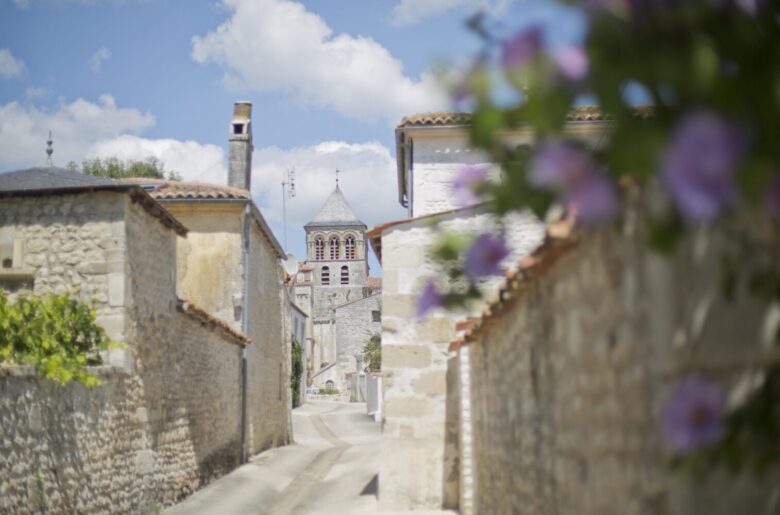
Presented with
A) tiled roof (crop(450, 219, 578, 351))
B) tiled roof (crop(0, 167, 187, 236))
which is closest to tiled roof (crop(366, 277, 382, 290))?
tiled roof (crop(0, 167, 187, 236))

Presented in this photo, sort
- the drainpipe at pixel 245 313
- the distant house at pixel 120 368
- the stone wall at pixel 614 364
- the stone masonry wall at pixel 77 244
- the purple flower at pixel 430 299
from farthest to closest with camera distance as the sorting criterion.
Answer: the drainpipe at pixel 245 313, the stone masonry wall at pixel 77 244, the distant house at pixel 120 368, the purple flower at pixel 430 299, the stone wall at pixel 614 364

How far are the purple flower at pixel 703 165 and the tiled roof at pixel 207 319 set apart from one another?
11528mm

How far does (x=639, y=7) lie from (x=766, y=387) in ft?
3.30

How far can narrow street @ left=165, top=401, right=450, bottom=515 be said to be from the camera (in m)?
11.8

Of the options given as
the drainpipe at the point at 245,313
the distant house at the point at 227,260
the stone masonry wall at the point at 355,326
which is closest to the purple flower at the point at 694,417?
the drainpipe at the point at 245,313

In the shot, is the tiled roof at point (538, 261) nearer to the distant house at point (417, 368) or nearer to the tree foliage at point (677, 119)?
the tree foliage at point (677, 119)

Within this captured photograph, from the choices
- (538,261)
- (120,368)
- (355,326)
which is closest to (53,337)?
(120,368)

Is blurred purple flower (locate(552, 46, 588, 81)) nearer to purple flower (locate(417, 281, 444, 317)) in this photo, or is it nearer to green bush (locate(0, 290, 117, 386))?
purple flower (locate(417, 281, 444, 317))

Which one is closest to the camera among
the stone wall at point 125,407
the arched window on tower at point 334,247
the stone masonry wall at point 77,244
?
the stone wall at point 125,407

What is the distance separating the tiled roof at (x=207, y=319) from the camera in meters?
12.8

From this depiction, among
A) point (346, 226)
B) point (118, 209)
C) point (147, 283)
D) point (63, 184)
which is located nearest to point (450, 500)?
point (147, 283)

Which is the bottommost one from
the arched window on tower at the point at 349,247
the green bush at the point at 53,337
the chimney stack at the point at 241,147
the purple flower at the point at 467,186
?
the green bush at the point at 53,337

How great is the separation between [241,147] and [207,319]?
7653 millimetres

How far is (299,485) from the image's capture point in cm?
1448
